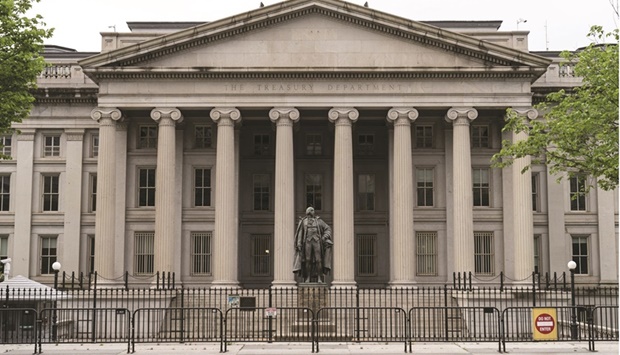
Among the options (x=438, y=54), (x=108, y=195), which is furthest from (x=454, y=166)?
(x=108, y=195)

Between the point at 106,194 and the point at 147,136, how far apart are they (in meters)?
5.46

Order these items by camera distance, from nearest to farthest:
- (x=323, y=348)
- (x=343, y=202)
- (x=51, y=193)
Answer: (x=323, y=348) < (x=343, y=202) < (x=51, y=193)

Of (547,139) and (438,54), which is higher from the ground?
(438,54)

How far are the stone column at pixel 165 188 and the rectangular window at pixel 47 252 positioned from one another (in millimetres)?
10006

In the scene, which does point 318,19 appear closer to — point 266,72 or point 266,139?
point 266,72

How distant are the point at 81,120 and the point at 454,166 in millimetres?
22643

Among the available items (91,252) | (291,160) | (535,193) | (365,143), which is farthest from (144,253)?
(535,193)

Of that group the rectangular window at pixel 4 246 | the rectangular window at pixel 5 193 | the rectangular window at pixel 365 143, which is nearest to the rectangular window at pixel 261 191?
the rectangular window at pixel 365 143

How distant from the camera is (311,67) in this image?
4131 centimetres

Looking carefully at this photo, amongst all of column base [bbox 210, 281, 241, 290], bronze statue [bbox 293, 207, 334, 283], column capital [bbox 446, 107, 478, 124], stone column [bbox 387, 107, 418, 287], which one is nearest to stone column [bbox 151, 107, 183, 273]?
column base [bbox 210, 281, 241, 290]

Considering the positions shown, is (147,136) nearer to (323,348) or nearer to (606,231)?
(323,348)

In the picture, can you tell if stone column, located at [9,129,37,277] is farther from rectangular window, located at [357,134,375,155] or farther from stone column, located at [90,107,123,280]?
rectangular window, located at [357,134,375,155]

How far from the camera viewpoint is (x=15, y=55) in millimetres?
28391

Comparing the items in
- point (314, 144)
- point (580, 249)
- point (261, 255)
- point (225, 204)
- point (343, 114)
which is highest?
point (343, 114)
